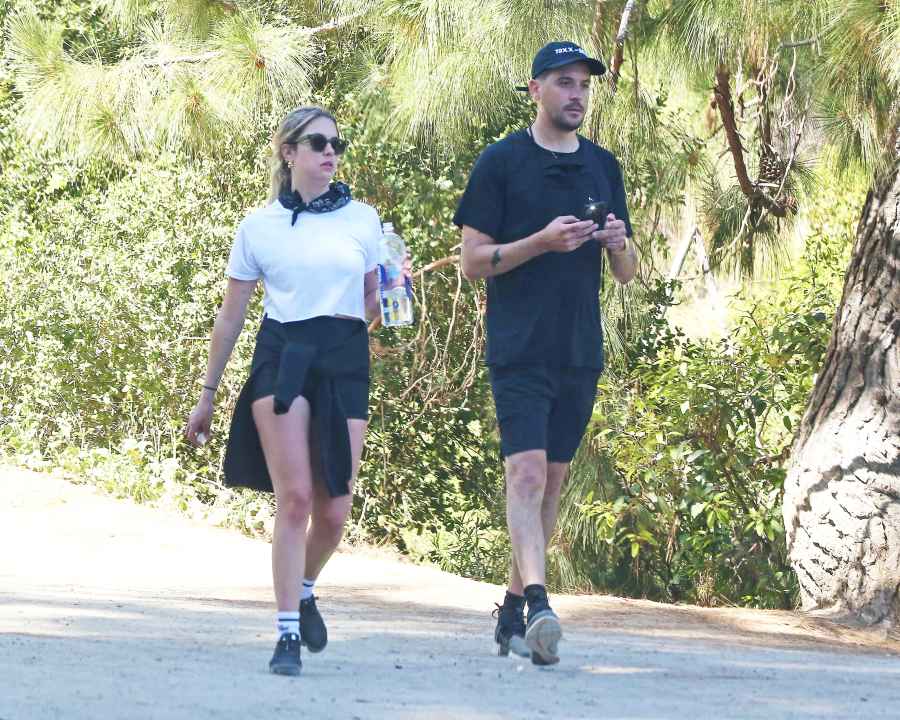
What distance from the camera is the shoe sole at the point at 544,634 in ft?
13.8

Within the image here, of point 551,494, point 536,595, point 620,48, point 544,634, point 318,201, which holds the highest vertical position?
point 620,48

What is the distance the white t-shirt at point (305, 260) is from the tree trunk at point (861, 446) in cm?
293

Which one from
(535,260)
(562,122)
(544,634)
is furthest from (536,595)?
(562,122)

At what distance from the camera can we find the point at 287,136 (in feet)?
14.6

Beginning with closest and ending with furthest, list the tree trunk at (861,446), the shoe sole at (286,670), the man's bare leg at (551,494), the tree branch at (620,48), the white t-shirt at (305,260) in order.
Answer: the shoe sole at (286,670) < the white t-shirt at (305,260) < the man's bare leg at (551,494) < the tree trunk at (861,446) < the tree branch at (620,48)

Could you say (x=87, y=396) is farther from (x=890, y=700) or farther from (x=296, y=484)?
(x=890, y=700)

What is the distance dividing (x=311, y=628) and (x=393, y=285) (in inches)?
40.7

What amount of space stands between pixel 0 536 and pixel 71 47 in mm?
6148

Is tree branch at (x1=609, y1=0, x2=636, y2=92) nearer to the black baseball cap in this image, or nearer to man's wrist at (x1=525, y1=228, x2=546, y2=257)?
the black baseball cap

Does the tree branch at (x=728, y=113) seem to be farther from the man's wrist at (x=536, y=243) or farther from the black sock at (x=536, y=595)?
the black sock at (x=536, y=595)

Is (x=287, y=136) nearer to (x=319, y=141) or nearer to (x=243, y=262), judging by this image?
(x=319, y=141)

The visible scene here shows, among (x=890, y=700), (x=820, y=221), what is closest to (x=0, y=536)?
(x=890, y=700)

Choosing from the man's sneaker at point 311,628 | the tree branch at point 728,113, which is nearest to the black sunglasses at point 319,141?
the man's sneaker at point 311,628

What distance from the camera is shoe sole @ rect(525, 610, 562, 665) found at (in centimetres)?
420
